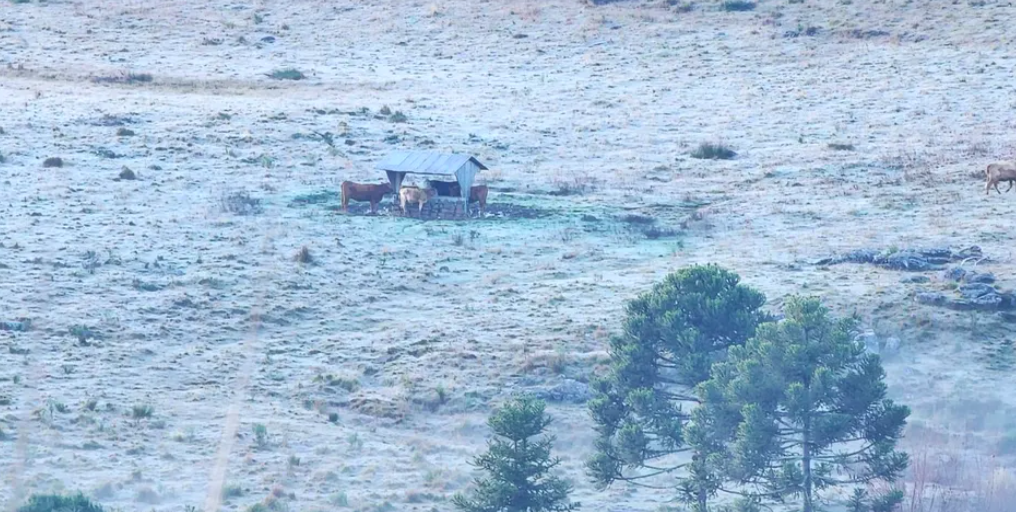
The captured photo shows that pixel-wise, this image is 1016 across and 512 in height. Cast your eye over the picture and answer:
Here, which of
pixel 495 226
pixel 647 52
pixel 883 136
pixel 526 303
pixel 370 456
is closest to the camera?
pixel 370 456

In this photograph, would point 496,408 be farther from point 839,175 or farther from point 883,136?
point 883,136

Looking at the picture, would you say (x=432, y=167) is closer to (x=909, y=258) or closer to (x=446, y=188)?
(x=446, y=188)

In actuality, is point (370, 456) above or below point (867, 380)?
below

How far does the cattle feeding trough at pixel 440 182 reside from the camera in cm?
3503

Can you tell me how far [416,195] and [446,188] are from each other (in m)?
0.71

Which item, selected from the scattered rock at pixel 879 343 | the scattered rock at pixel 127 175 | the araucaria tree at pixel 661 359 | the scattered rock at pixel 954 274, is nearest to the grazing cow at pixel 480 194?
the scattered rock at pixel 127 175

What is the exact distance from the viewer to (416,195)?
35.2 m

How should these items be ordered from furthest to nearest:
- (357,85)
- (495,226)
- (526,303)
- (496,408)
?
1. (357,85)
2. (495,226)
3. (526,303)
4. (496,408)

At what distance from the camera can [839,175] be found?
37.7 metres

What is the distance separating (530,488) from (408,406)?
6.15 m

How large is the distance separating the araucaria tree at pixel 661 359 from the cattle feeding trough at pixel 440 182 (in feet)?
41.0

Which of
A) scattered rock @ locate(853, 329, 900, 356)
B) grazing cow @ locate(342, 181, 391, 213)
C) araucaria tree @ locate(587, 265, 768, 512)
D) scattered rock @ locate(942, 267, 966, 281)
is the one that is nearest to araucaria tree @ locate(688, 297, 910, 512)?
araucaria tree @ locate(587, 265, 768, 512)

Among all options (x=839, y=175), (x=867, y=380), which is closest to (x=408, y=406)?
(x=867, y=380)

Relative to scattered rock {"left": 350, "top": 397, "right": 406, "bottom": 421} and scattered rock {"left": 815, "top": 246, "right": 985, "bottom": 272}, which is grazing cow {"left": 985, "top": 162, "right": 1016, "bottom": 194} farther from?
scattered rock {"left": 350, "top": 397, "right": 406, "bottom": 421}
